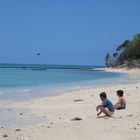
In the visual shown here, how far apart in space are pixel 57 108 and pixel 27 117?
2.55 metres

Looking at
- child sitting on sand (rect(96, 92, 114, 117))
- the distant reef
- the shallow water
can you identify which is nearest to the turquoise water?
the shallow water

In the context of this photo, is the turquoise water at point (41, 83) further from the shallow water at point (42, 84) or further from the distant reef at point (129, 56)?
the distant reef at point (129, 56)

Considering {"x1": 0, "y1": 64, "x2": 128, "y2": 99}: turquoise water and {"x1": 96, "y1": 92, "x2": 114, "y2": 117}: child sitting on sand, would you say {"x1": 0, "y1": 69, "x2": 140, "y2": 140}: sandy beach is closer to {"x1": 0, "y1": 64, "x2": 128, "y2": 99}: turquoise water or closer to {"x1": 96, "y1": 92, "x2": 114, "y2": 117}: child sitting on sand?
{"x1": 96, "y1": 92, "x2": 114, "y2": 117}: child sitting on sand

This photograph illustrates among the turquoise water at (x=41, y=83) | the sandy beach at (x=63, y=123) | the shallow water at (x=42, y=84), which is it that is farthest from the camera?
the turquoise water at (x=41, y=83)

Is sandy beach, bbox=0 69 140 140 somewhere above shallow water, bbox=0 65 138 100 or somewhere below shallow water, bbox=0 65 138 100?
above

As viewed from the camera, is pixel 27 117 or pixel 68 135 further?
pixel 27 117

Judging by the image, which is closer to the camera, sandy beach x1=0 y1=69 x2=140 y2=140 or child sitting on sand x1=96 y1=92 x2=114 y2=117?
sandy beach x1=0 y1=69 x2=140 y2=140

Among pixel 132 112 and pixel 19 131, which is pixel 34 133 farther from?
pixel 132 112

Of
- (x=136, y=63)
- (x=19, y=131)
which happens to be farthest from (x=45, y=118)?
(x=136, y=63)

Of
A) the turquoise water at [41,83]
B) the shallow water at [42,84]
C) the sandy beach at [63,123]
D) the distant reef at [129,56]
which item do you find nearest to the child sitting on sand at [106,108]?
the sandy beach at [63,123]

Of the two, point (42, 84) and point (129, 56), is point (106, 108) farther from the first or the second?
point (129, 56)

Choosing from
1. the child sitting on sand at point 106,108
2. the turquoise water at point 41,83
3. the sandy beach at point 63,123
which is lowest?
the turquoise water at point 41,83

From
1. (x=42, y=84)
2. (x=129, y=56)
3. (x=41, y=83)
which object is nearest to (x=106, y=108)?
(x=42, y=84)

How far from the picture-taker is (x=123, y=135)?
879 centimetres
